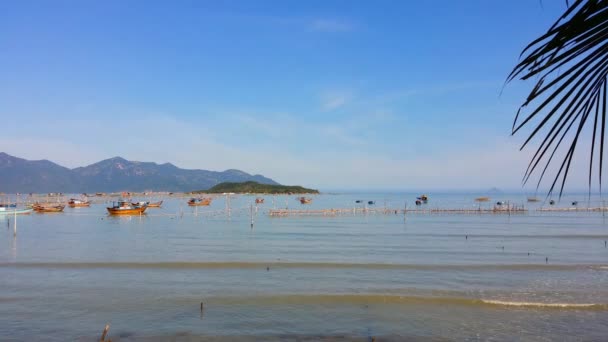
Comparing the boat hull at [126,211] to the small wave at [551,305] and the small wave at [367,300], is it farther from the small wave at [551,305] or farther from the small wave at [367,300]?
the small wave at [551,305]

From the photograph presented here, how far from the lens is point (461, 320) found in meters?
12.5

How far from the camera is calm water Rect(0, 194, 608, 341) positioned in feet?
38.9

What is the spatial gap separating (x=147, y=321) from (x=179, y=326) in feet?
3.73

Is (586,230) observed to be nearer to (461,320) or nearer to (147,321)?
(461,320)

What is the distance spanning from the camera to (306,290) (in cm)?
1633

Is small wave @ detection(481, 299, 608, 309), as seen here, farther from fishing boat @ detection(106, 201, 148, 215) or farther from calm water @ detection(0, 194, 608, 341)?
fishing boat @ detection(106, 201, 148, 215)

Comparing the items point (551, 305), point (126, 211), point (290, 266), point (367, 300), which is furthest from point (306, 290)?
point (126, 211)

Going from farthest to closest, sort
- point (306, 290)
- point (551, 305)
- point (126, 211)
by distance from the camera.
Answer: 1. point (126, 211)
2. point (306, 290)
3. point (551, 305)

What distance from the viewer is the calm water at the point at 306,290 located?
38.9 feet

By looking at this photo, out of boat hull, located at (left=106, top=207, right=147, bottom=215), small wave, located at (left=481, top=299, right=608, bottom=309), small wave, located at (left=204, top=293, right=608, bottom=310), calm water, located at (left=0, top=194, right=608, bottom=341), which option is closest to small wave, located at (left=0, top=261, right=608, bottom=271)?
calm water, located at (left=0, top=194, right=608, bottom=341)

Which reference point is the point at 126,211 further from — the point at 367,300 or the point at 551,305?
the point at 551,305

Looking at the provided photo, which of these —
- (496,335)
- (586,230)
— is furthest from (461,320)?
(586,230)

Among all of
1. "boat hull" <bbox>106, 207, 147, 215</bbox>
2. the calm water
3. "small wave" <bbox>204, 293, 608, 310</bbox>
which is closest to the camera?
the calm water

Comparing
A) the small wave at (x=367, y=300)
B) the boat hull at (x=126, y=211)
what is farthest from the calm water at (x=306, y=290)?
the boat hull at (x=126, y=211)
